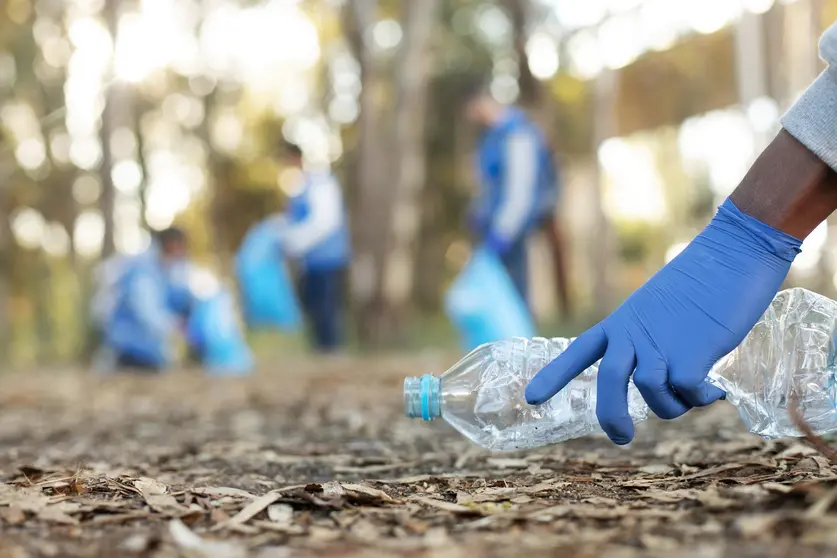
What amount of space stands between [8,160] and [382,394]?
644 inches

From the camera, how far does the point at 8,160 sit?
1959cm

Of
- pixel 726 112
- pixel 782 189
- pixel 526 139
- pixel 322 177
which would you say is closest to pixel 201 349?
pixel 322 177

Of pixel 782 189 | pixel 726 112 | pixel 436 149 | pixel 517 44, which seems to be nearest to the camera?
pixel 782 189

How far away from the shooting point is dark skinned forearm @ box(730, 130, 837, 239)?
2.04 m

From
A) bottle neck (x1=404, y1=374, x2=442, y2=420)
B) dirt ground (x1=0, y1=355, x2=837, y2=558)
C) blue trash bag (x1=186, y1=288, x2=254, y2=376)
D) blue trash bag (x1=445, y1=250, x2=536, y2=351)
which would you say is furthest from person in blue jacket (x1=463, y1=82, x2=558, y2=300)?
bottle neck (x1=404, y1=374, x2=442, y2=420)

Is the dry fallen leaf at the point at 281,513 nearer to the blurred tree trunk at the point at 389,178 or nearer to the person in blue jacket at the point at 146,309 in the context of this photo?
the person in blue jacket at the point at 146,309

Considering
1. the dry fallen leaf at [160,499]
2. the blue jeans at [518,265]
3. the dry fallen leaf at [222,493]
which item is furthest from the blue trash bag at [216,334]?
the dry fallen leaf at [222,493]

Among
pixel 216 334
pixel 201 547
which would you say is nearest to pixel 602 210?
pixel 216 334

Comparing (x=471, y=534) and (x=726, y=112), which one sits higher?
(x=726, y=112)

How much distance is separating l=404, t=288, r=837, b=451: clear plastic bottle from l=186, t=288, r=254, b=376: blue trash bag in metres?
7.66

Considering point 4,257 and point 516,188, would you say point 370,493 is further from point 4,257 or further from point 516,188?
point 4,257

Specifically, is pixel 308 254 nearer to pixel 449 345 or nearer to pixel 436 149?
pixel 449 345

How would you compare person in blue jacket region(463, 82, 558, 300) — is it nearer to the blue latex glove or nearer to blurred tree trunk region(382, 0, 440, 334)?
blurred tree trunk region(382, 0, 440, 334)

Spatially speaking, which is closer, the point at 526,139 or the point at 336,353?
the point at 526,139
